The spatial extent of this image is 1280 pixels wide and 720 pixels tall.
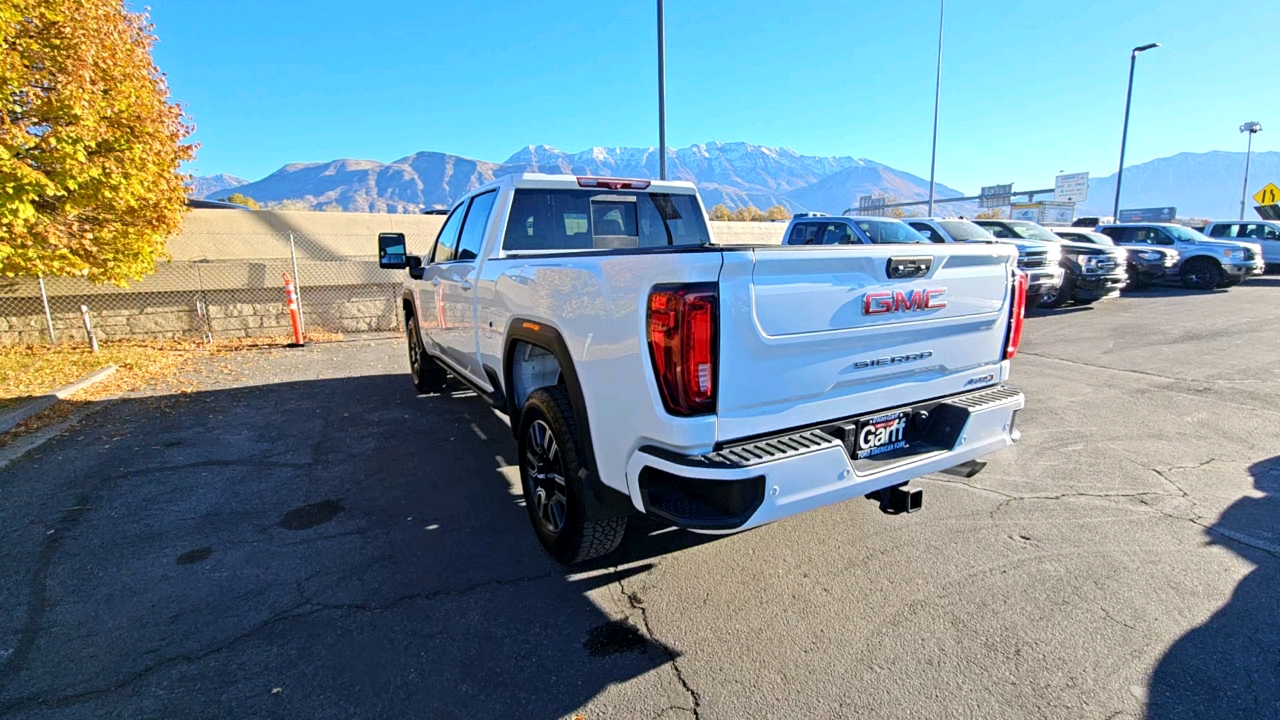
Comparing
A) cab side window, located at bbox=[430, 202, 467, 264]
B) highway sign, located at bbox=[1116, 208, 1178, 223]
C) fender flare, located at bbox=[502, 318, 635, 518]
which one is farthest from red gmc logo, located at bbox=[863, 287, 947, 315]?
highway sign, located at bbox=[1116, 208, 1178, 223]

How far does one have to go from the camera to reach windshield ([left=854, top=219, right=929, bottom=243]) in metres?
11.3

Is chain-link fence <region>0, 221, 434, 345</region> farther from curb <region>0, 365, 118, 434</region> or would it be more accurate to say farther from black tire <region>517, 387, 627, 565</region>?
black tire <region>517, 387, 627, 565</region>

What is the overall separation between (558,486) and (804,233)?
1010 cm

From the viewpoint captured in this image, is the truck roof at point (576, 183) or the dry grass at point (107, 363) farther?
the dry grass at point (107, 363)

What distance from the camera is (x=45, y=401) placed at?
6.41 m

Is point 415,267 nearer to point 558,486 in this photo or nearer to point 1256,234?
point 558,486

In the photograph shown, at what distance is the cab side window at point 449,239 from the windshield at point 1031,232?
12.9m

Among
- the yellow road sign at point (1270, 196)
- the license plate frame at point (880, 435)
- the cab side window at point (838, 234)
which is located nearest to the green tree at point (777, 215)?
the yellow road sign at point (1270, 196)

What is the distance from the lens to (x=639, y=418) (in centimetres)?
238

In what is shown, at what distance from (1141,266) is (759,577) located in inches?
744

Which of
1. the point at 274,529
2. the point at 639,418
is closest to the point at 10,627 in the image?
the point at 274,529

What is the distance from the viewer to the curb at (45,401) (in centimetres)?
576

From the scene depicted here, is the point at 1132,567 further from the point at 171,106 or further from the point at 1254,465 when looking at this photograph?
the point at 171,106

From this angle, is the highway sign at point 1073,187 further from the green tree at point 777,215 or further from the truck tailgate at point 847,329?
the truck tailgate at point 847,329
